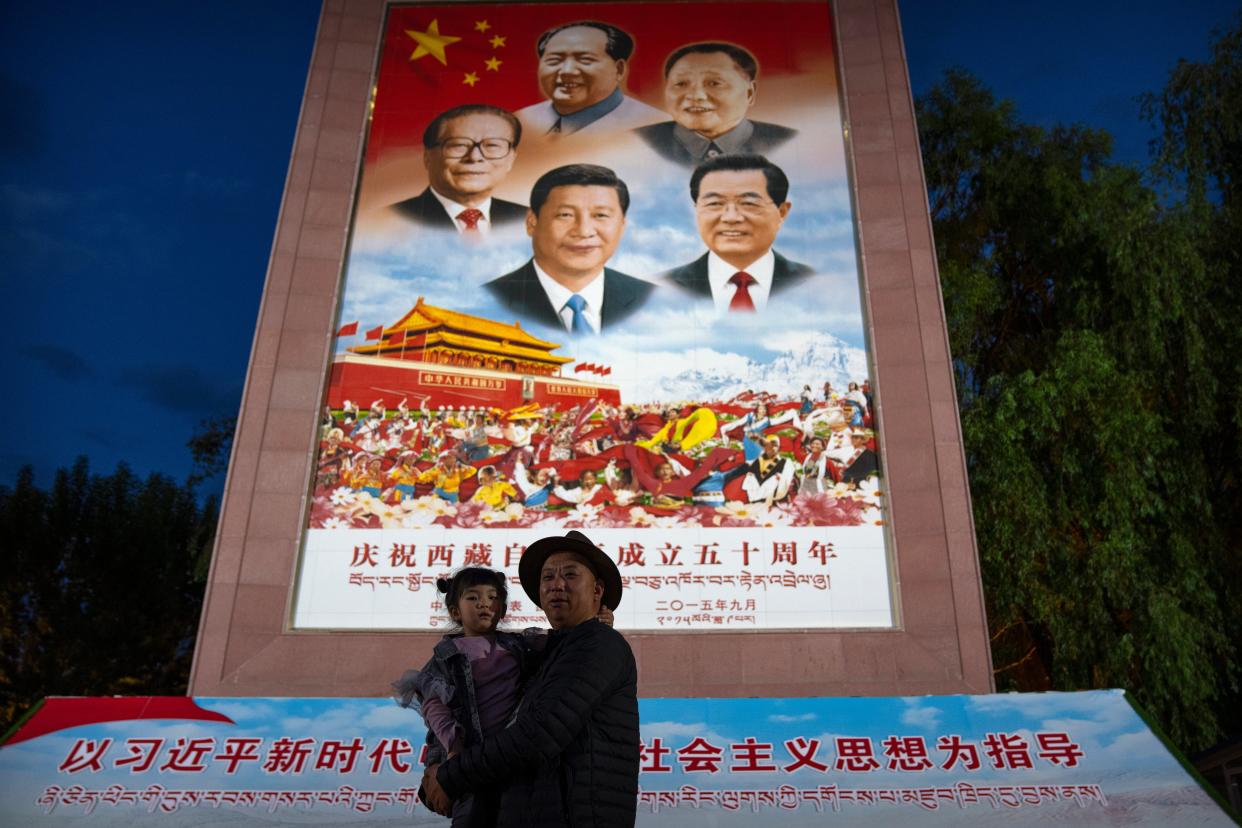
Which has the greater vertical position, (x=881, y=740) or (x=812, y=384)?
(x=812, y=384)

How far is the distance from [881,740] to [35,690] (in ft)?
50.6

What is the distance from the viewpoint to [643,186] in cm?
1105

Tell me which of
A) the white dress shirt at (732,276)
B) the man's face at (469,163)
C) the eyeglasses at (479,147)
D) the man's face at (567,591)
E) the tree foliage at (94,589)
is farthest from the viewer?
the tree foliage at (94,589)

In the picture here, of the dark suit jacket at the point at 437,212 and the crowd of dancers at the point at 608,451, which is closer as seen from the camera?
the crowd of dancers at the point at 608,451

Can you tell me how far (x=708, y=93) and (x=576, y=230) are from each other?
2359 millimetres

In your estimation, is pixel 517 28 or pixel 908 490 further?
pixel 517 28

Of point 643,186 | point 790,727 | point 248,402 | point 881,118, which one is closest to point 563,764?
point 790,727

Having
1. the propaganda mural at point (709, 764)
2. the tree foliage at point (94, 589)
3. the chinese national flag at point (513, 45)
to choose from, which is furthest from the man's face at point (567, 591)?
the tree foliage at point (94, 589)

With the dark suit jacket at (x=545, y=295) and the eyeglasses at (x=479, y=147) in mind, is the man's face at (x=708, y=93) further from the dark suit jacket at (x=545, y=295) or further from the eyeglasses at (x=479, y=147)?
the dark suit jacket at (x=545, y=295)

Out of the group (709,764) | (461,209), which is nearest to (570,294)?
(461,209)

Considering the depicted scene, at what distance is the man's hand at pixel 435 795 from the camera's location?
2523 mm

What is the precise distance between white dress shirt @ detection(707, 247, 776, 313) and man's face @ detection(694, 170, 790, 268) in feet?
0.22

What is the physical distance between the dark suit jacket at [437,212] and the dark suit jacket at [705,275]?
1.82m

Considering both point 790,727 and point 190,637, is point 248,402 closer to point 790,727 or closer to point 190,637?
point 790,727
